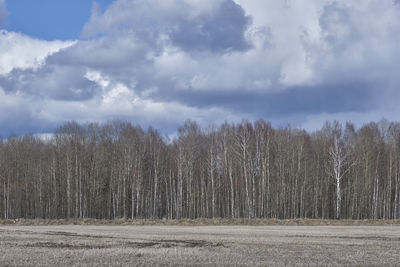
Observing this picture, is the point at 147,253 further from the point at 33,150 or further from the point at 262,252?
the point at 33,150

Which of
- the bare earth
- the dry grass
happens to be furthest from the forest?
the bare earth

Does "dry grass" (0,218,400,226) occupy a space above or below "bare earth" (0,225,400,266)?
below

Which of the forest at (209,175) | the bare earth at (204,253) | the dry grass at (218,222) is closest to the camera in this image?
the bare earth at (204,253)

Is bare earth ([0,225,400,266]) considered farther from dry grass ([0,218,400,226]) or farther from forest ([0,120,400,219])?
forest ([0,120,400,219])

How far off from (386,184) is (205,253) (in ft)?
211

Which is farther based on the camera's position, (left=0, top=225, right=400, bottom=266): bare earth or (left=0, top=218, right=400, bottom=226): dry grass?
(left=0, top=218, right=400, bottom=226): dry grass

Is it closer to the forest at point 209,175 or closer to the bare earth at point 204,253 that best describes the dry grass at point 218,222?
the forest at point 209,175

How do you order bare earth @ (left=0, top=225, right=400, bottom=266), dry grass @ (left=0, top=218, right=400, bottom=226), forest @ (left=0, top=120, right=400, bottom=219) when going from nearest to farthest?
bare earth @ (left=0, top=225, right=400, bottom=266) → dry grass @ (left=0, top=218, right=400, bottom=226) → forest @ (left=0, top=120, right=400, bottom=219)

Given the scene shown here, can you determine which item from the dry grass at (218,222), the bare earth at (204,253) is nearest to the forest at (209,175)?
the dry grass at (218,222)

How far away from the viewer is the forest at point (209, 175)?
79.8m

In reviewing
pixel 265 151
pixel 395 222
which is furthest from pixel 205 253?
pixel 265 151

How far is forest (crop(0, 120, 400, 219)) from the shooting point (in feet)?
262

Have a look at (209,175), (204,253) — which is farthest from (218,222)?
(204,253)

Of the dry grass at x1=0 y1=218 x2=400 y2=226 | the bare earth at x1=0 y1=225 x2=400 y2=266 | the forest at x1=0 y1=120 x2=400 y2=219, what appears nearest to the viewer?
the bare earth at x1=0 y1=225 x2=400 y2=266
